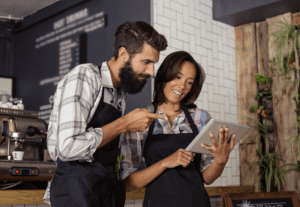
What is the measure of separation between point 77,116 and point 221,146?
2.60 feet

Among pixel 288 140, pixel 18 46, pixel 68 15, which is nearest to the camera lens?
pixel 288 140

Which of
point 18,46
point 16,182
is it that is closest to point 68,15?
point 18,46

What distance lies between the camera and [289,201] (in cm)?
318

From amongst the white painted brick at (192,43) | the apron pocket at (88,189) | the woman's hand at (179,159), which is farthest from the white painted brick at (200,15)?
the apron pocket at (88,189)

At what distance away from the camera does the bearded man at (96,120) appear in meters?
1.37

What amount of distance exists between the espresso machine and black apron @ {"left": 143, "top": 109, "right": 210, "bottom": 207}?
3.38ft

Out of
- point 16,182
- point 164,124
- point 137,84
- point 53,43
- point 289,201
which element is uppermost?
point 53,43

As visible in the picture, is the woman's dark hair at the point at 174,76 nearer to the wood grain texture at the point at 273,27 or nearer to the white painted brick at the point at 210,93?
the white painted brick at the point at 210,93

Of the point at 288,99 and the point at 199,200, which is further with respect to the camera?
the point at 288,99

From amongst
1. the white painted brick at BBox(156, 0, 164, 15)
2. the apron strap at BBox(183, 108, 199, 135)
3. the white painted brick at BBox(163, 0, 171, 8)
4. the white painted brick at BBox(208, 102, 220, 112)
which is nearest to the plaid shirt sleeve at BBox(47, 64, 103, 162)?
the apron strap at BBox(183, 108, 199, 135)

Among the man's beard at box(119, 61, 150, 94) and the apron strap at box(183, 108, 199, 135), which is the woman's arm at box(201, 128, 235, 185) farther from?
the man's beard at box(119, 61, 150, 94)

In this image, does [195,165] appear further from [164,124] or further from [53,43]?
[53,43]

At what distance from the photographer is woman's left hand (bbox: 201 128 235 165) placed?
174 cm

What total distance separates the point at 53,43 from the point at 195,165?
3234mm
